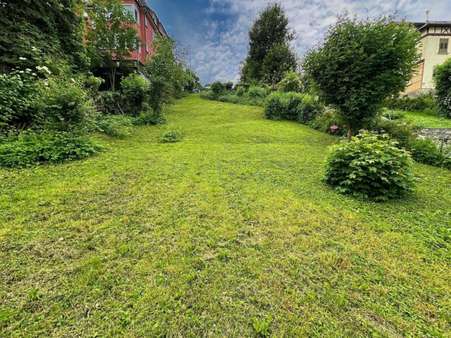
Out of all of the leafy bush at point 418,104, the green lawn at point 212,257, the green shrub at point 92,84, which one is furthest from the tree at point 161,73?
the leafy bush at point 418,104

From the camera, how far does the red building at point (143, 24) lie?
12.8m

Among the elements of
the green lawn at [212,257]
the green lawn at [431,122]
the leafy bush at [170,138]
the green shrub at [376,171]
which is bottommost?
the green lawn at [212,257]

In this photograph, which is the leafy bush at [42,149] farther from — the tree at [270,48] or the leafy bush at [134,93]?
the tree at [270,48]

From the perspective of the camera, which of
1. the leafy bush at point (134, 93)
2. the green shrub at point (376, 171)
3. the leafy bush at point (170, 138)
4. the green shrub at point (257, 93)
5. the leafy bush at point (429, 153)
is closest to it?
the green shrub at point (376, 171)

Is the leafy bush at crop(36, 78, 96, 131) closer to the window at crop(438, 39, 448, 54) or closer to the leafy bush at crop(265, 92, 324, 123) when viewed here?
the leafy bush at crop(265, 92, 324, 123)

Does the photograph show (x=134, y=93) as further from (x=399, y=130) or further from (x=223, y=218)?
(x=399, y=130)

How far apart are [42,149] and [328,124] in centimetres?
957

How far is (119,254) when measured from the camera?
198cm

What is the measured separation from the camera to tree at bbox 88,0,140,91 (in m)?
9.74

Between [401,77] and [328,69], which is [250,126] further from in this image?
[401,77]

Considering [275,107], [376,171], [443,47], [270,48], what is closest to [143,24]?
[275,107]

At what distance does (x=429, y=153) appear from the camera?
17.8 feet

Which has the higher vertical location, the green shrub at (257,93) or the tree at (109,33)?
the tree at (109,33)

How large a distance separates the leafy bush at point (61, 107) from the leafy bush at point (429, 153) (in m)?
8.48
